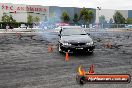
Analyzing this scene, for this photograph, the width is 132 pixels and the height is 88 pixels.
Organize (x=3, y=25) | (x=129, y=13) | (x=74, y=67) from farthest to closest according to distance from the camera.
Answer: (x=129, y=13)
(x=3, y=25)
(x=74, y=67)

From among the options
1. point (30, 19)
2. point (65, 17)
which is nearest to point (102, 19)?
point (65, 17)

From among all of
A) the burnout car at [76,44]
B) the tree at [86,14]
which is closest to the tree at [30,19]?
the tree at [86,14]

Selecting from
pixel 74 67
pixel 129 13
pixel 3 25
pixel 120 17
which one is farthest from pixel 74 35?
pixel 129 13

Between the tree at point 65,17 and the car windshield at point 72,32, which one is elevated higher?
the tree at point 65,17

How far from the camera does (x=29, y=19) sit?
94.5m

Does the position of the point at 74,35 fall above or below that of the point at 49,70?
above

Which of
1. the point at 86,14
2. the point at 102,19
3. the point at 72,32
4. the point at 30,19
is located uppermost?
the point at 86,14

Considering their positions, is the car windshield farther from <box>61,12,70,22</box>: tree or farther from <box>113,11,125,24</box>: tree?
<box>113,11,125,24</box>: tree

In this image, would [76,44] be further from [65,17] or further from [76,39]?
[65,17]

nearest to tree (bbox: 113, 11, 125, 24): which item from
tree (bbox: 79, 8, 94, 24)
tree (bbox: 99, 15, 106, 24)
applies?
tree (bbox: 99, 15, 106, 24)

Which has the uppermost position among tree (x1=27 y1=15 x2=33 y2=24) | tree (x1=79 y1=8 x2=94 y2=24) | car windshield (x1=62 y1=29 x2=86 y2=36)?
tree (x1=79 y1=8 x2=94 y2=24)

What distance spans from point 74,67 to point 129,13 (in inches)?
5156

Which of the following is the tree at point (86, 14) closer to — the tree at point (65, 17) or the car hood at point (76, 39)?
the tree at point (65, 17)

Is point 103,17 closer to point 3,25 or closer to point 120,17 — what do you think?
point 120,17
